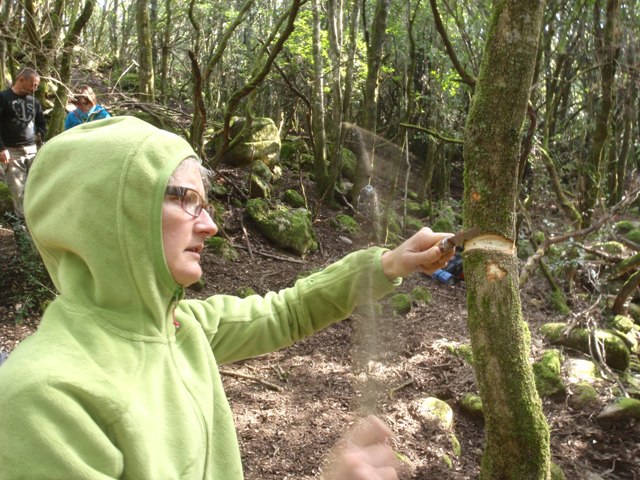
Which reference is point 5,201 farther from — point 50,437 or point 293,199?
point 50,437

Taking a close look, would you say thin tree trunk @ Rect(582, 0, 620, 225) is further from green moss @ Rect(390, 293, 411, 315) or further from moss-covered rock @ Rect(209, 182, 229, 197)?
moss-covered rock @ Rect(209, 182, 229, 197)

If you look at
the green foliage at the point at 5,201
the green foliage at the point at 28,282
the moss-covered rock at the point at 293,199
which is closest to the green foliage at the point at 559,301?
the moss-covered rock at the point at 293,199

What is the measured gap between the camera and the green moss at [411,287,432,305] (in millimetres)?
7039

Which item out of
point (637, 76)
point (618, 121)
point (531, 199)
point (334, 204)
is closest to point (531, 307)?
point (531, 199)

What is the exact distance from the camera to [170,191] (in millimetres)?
1325

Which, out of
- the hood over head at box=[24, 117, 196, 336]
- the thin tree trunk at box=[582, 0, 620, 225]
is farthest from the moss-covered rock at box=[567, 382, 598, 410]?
the hood over head at box=[24, 117, 196, 336]

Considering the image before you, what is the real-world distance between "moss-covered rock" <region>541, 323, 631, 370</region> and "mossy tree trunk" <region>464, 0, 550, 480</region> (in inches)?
142

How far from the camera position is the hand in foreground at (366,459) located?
3.22 feet

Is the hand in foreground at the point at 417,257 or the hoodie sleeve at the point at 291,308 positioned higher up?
the hand in foreground at the point at 417,257

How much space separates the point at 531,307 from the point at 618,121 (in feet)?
36.6

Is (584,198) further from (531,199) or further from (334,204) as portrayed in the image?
(334,204)

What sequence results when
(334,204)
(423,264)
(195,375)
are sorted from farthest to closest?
(334,204), (423,264), (195,375)

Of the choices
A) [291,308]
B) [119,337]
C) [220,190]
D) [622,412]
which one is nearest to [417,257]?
[291,308]

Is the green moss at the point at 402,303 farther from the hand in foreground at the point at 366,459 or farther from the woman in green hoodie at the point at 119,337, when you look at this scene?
the hand in foreground at the point at 366,459
